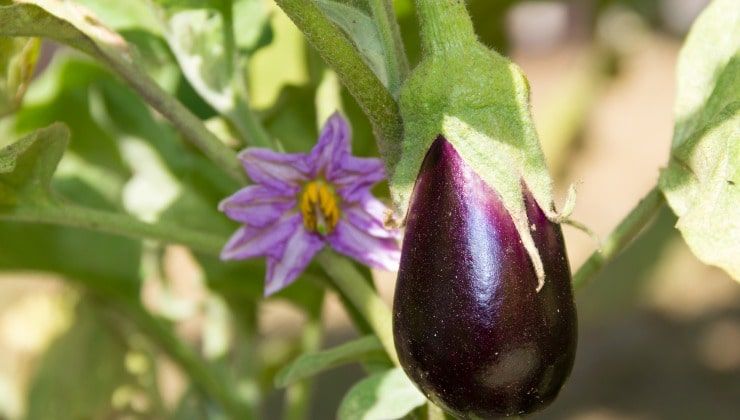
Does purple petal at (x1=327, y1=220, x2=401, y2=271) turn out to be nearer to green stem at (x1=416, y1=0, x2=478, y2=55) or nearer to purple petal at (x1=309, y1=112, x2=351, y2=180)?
purple petal at (x1=309, y1=112, x2=351, y2=180)

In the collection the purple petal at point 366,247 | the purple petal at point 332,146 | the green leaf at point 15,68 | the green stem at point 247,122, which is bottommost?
A: the purple petal at point 366,247

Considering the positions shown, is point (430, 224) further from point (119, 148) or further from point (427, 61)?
point (119, 148)

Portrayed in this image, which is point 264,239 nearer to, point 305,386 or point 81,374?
point 305,386

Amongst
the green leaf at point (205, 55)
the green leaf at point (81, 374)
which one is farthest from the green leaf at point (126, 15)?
the green leaf at point (81, 374)

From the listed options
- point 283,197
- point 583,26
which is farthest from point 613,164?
point 283,197

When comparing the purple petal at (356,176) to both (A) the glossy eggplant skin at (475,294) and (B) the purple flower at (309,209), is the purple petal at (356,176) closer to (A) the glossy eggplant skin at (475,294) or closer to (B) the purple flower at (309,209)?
(B) the purple flower at (309,209)

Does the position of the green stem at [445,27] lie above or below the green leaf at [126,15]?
above

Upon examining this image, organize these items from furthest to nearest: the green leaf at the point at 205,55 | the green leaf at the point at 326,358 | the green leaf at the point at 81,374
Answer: the green leaf at the point at 81,374, the green leaf at the point at 205,55, the green leaf at the point at 326,358
